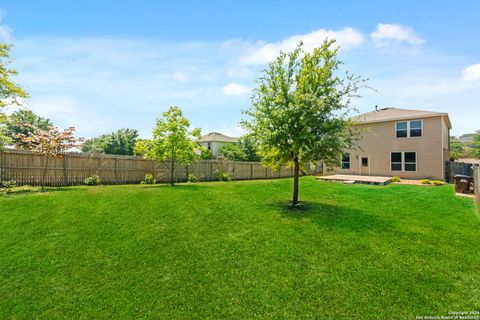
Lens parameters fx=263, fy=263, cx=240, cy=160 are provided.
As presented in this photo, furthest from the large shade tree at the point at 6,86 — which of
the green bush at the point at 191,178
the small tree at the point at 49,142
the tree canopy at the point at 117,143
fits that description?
the tree canopy at the point at 117,143

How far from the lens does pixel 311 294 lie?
451 cm

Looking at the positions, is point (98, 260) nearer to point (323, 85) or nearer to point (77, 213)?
point (77, 213)

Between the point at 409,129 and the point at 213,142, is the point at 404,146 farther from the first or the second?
the point at 213,142

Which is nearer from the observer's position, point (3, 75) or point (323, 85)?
point (323, 85)

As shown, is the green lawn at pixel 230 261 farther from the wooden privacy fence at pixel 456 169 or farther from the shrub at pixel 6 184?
the wooden privacy fence at pixel 456 169

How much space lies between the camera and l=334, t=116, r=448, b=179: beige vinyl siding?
18.9 metres

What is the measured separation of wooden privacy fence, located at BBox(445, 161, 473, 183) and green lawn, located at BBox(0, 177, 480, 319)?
12.3m

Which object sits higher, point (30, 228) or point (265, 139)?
point (265, 139)

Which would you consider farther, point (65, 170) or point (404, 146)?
point (404, 146)

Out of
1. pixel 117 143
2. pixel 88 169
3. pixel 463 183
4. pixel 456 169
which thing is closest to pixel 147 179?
pixel 88 169

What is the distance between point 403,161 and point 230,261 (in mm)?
19779

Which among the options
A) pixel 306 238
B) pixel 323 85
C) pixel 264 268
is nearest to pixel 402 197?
pixel 323 85

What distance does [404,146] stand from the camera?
20.3 m

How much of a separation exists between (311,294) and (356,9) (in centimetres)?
995
